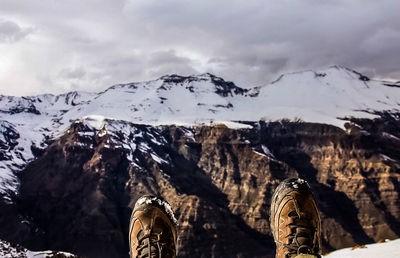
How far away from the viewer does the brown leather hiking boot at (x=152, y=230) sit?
33.1 feet

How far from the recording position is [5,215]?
193625 millimetres

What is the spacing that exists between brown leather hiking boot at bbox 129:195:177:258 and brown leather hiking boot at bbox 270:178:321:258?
2.19m

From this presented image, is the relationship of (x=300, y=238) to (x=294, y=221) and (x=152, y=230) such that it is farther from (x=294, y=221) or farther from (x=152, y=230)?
(x=152, y=230)

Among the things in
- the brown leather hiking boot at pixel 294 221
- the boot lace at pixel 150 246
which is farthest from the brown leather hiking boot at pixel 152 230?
the brown leather hiking boot at pixel 294 221

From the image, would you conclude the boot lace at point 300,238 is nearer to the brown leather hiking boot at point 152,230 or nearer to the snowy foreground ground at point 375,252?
the brown leather hiking boot at point 152,230

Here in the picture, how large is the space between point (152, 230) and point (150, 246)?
1.54 ft

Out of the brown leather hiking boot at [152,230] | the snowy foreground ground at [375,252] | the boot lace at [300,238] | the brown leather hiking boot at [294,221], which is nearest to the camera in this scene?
the boot lace at [300,238]

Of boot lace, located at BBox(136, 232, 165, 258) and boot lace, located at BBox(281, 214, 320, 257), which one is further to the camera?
boot lace, located at BBox(136, 232, 165, 258)

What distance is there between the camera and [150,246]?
33.0 feet

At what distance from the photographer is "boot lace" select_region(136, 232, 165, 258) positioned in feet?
32.7

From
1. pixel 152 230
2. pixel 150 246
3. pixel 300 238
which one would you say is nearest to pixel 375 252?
pixel 300 238

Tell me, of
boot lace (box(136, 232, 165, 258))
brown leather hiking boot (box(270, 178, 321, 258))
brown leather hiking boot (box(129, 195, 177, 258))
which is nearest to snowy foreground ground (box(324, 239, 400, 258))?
brown leather hiking boot (box(270, 178, 321, 258))

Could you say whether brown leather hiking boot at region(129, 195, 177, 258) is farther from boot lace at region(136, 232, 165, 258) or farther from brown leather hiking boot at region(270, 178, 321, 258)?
brown leather hiking boot at region(270, 178, 321, 258)

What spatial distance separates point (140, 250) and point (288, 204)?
3.26 meters
